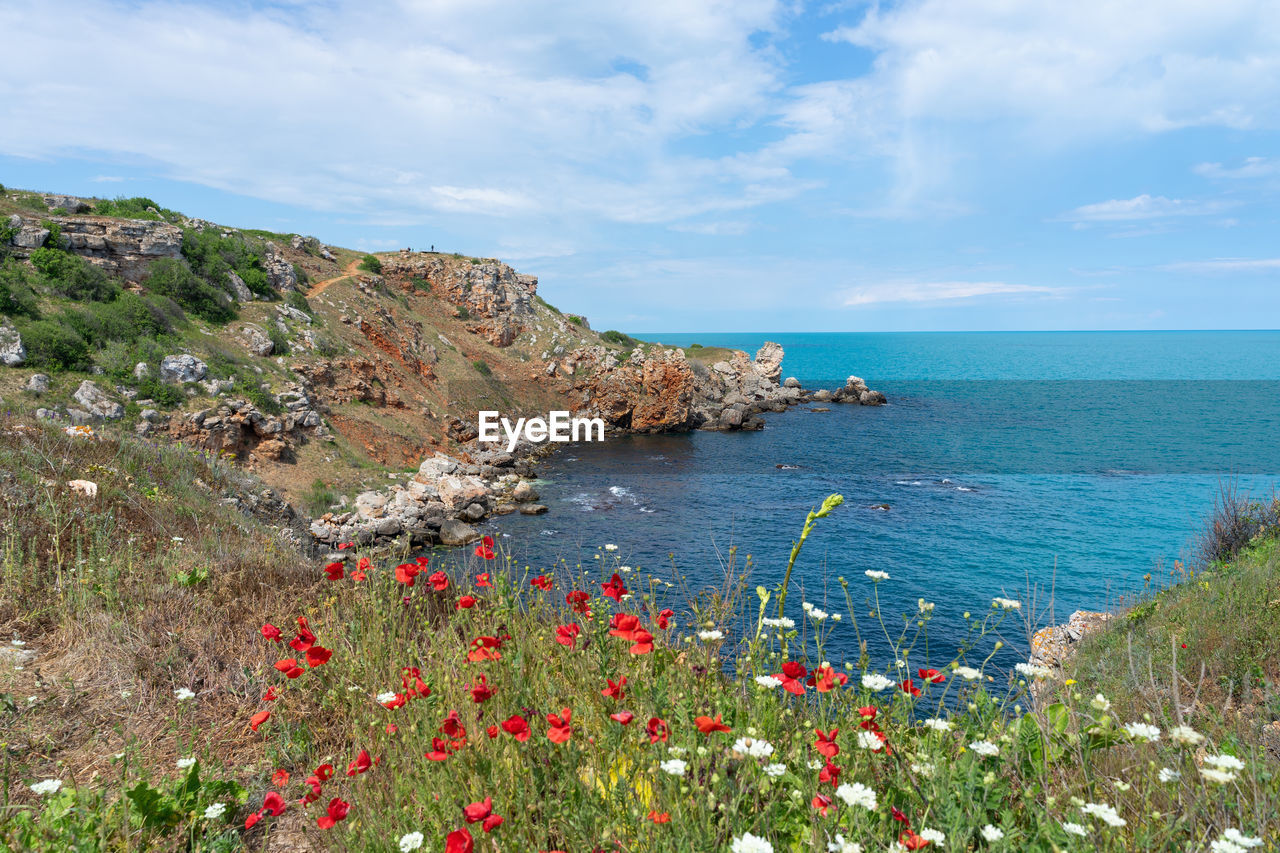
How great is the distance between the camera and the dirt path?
160 feet

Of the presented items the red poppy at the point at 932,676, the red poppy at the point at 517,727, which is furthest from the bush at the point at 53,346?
the red poppy at the point at 932,676

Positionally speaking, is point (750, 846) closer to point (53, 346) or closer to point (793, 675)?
point (793, 675)

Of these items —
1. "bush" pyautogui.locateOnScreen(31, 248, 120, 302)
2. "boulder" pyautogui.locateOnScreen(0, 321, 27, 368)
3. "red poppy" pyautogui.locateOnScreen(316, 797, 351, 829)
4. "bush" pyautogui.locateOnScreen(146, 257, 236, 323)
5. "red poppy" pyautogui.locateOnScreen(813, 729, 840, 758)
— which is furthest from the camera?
"bush" pyautogui.locateOnScreen(146, 257, 236, 323)

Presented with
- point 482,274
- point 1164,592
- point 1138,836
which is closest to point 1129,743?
point 1138,836

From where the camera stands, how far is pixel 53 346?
25516 mm

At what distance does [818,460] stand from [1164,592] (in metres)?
38.0

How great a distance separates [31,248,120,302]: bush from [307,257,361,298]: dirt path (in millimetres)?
16763

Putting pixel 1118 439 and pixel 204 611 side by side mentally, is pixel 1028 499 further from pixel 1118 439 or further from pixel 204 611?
pixel 204 611

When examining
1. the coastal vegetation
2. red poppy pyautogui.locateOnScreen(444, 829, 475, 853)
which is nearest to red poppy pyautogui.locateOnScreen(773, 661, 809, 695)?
the coastal vegetation

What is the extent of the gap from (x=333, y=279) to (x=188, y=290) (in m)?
19.4

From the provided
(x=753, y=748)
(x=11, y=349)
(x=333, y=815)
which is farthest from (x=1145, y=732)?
(x=11, y=349)

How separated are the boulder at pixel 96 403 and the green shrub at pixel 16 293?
5.45 m

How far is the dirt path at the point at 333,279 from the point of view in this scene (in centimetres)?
4874
